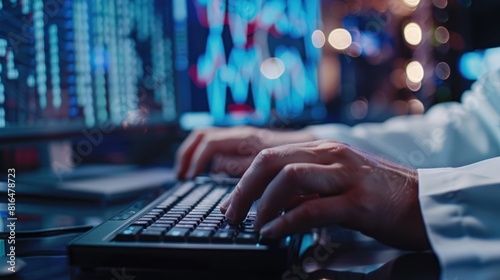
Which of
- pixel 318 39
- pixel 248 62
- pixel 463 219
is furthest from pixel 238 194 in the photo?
pixel 318 39

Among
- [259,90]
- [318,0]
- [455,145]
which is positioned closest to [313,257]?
[455,145]

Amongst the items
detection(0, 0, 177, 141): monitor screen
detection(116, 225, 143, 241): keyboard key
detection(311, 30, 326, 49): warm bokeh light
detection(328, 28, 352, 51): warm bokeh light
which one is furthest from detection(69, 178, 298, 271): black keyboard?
detection(328, 28, 352, 51): warm bokeh light

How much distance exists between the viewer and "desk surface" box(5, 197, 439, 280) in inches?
15.8

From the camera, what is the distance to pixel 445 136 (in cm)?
93

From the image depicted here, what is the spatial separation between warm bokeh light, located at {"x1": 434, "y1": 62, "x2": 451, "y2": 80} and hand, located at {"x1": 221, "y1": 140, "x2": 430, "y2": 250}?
1412mm

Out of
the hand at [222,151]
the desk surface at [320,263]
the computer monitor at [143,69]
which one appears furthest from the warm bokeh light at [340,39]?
the desk surface at [320,263]

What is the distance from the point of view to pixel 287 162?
0.46 metres

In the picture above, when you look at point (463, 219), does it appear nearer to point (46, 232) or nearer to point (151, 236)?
point (151, 236)

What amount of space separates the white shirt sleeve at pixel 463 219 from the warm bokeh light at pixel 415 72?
1.52 meters

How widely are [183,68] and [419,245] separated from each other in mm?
780

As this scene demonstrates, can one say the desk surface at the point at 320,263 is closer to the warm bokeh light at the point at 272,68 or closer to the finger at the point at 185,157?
the finger at the point at 185,157

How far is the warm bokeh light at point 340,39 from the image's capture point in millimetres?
1829

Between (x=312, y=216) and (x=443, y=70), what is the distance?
1.52 meters

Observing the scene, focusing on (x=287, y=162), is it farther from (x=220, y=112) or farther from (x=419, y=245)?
(x=220, y=112)
